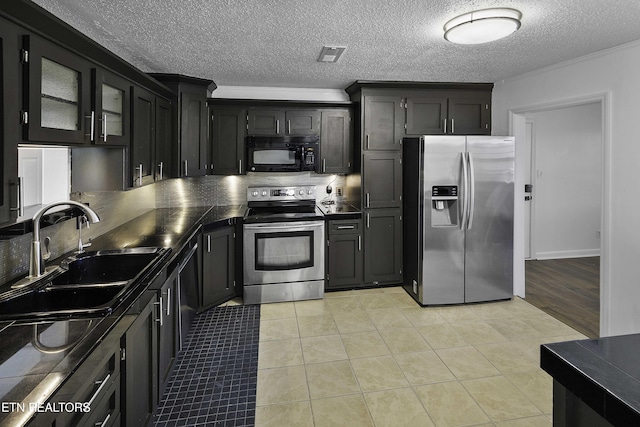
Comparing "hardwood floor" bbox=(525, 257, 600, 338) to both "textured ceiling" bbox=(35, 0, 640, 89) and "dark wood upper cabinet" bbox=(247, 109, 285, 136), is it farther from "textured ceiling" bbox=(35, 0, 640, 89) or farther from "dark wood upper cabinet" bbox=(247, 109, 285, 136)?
"dark wood upper cabinet" bbox=(247, 109, 285, 136)


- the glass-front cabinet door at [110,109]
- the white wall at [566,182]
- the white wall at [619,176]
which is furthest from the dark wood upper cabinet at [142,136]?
the white wall at [566,182]

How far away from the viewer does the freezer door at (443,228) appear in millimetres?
3762

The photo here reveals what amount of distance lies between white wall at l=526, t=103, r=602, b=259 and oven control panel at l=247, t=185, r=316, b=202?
353 centimetres

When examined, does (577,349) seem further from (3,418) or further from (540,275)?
(540,275)

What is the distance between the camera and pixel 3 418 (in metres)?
0.87

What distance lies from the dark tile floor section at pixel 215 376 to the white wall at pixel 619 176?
2874 millimetres

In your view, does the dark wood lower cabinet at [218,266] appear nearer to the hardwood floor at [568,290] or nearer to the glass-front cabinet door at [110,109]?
the glass-front cabinet door at [110,109]

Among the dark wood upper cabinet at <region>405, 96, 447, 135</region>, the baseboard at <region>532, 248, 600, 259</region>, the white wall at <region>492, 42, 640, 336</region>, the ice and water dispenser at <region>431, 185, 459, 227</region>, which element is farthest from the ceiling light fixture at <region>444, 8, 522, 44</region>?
the baseboard at <region>532, 248, 600, 259</region>

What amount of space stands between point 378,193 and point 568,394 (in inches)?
128

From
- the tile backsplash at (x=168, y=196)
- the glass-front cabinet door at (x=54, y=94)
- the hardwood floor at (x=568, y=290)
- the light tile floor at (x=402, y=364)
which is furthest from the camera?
the hardwood floor at (x=568, y=290)

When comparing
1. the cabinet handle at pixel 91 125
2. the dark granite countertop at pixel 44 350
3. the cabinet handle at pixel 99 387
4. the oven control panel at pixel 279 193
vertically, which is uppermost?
the cabinet handle at pixel 91 125

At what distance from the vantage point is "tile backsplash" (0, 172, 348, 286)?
8.19ft

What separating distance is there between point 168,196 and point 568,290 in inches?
188

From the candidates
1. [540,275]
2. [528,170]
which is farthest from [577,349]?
[528,170]
